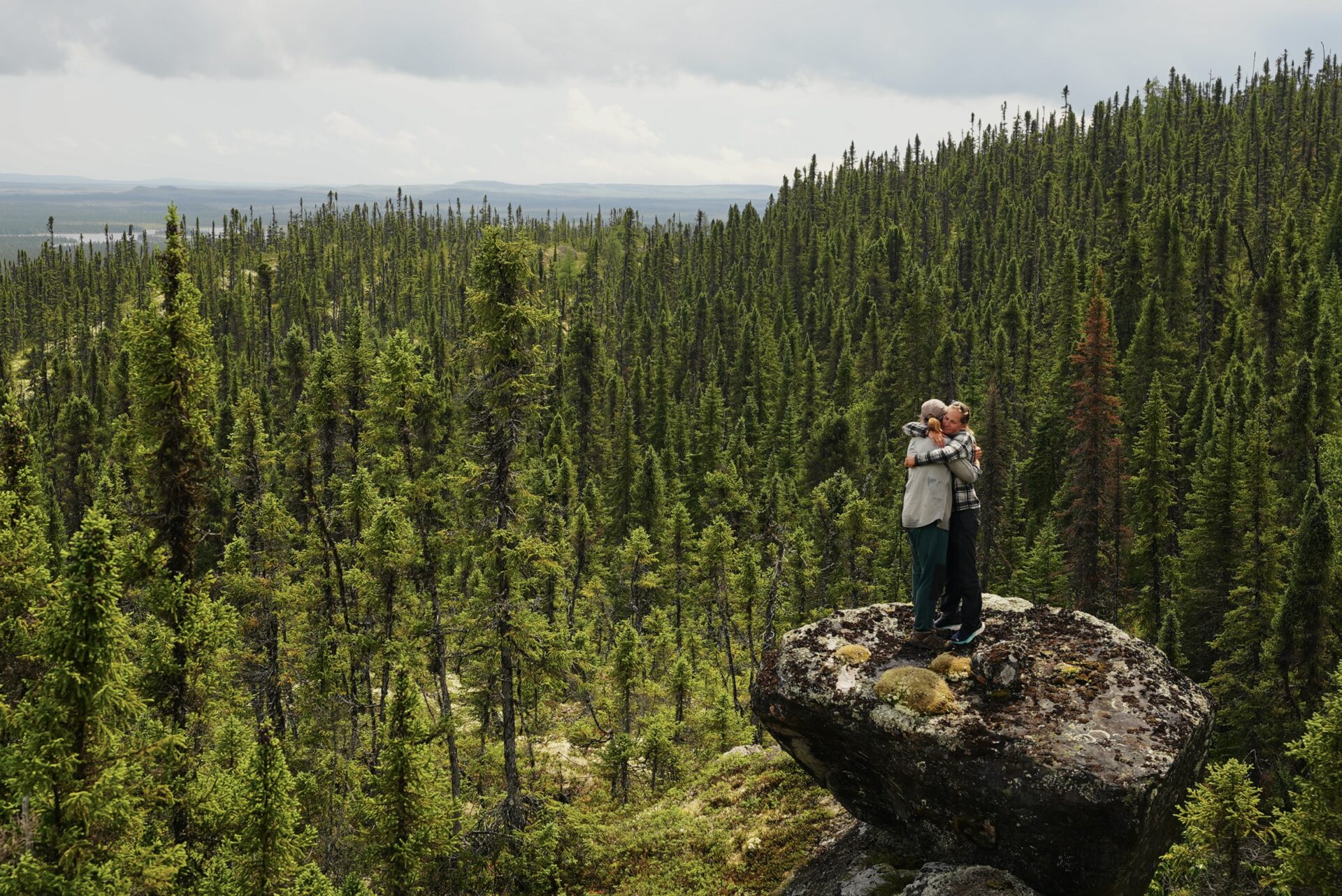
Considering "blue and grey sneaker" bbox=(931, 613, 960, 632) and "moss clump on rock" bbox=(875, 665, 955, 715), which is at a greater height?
"blue and grey sneaker" bbox=(931, 613, 960, 632)

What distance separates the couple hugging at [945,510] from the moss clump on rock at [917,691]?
35.1 inches

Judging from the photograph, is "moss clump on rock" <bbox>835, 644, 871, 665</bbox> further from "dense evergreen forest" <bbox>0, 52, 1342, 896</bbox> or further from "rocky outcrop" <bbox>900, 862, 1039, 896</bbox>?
"dense evergreen forest" <bbox>0, 52, 1342, 896</bbox>

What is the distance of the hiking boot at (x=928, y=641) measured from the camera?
37.6 feet

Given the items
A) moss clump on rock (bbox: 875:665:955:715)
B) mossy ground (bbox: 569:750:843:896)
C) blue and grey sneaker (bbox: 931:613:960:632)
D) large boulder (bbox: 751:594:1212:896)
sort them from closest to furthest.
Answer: large boulder (bbox: 751:594:1212:896)
moss clump on rock (bbox: 875:665:955:715)
blue and grey sneaker (bbox: 931:613:960:632)
mossy ground (bbox: 569:750:843:896)

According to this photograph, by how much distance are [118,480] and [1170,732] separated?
6708 cm

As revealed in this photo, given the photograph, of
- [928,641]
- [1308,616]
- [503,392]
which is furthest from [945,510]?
[1308,616]

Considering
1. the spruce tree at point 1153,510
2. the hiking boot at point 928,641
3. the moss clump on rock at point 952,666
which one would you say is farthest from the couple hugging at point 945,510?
the spruce tree at point 1153,510

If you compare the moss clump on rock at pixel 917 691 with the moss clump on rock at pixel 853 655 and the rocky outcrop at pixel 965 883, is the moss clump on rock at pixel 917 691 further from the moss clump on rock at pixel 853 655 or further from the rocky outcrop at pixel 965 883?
the rocky outcrop at pixel 965 883

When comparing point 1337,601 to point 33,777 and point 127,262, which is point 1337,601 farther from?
point 127,262

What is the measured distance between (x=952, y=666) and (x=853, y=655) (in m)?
1.34

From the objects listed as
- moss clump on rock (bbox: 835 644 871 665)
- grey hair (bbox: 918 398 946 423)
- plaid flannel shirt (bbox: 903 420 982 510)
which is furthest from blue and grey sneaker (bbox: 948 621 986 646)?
grey hair (bbox: 918 398 946 423)

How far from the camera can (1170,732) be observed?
945 cm

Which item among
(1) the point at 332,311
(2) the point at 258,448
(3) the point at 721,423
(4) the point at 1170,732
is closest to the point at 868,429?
(3) the point at 721,423

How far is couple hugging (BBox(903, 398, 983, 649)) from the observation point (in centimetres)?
1074
